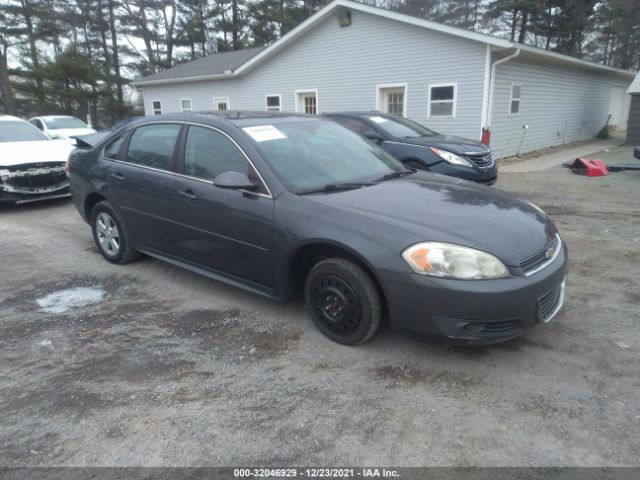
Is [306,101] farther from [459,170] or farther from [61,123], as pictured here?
[459,170]

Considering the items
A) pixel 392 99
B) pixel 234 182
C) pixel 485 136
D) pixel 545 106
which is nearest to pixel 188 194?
pixel 234 182

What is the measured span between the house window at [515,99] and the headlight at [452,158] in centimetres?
736

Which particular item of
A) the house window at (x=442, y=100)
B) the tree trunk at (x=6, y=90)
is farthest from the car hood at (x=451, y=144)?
the tree trunk at (x=6, y=90)

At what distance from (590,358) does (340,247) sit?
1.77m

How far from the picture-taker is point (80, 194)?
5.23 meters

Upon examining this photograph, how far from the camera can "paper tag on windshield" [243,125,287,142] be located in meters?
3.71

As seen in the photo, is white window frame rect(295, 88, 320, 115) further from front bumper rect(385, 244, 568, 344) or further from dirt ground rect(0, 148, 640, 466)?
front bumper rect(385, 244, 568, 344)

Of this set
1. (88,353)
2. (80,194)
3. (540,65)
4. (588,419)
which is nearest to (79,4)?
(540,65)

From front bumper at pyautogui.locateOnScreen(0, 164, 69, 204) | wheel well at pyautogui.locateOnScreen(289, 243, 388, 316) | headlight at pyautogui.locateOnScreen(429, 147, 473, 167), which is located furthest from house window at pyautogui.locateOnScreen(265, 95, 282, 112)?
wheel well at pyautogui.locateOnScreen(289, 243, 388, 316)

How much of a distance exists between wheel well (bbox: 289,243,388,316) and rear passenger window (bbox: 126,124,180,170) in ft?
5.15

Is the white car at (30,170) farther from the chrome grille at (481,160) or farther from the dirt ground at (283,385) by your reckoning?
the chrome grille at (481,160)

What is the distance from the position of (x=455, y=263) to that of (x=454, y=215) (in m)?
0.46

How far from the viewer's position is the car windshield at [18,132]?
8.59 m

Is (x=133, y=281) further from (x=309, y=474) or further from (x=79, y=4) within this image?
(x=79, y=4)
